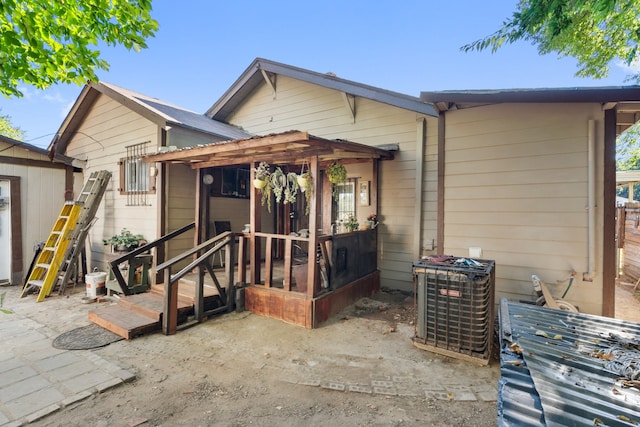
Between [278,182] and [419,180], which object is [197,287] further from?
[419,180]

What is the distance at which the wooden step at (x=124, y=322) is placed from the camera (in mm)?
3520

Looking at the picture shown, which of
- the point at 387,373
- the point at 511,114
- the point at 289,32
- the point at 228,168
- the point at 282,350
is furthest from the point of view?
the point at 289,32

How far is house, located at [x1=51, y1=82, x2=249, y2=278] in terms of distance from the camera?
535 cm

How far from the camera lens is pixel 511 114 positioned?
389cm

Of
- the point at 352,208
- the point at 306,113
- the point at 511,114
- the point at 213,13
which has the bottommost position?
the point at 352,208

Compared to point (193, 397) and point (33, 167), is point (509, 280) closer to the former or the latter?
point (193, 397)

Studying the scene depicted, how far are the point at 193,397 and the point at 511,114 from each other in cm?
483

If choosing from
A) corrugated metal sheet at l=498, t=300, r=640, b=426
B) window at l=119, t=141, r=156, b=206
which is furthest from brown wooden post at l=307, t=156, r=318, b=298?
window at l=119, t=141, r=156, b=206

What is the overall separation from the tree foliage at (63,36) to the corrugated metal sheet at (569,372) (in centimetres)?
468

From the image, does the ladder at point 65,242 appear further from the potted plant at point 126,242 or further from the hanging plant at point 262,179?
the hanging plant at point 262,179

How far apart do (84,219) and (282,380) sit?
5483 mm

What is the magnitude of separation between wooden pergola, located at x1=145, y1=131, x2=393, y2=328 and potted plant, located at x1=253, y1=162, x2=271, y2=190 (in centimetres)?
12

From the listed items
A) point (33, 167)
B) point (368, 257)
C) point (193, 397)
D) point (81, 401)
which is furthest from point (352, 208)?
point (33, 167)

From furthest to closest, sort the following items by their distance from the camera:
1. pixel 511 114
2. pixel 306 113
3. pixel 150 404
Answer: pixel 306 113, pixel 511 114, pixel 150 404
